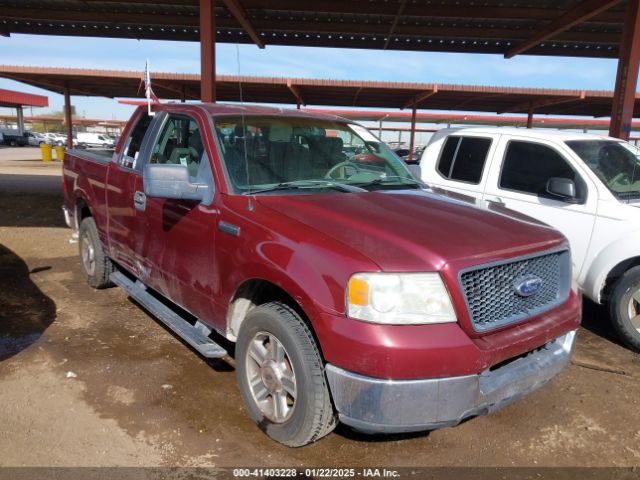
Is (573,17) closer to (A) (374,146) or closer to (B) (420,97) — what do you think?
(A) (374,146)

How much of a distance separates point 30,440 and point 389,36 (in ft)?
35.3

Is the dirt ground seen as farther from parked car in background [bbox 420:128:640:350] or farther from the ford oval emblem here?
the ford oval emblem

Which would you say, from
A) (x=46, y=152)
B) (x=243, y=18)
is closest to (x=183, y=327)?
(x=243, y=18)

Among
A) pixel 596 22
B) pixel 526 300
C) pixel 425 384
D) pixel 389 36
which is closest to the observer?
pixel 425 384

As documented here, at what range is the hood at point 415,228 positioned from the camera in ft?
8.05

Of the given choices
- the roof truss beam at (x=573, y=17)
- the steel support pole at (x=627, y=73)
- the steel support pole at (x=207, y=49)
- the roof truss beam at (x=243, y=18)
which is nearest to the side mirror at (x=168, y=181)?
the steel support pole at (x=207, y=49)

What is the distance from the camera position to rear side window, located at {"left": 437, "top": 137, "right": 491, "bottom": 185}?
576 centimetres

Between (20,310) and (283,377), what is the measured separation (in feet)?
11.8

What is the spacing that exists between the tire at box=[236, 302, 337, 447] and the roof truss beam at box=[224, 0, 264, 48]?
7797 mm

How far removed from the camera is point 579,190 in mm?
4867

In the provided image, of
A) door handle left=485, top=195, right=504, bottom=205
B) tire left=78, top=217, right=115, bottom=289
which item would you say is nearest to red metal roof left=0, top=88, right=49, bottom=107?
tire left=78, top=217, right=115, bottom=289

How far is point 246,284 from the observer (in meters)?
3.09

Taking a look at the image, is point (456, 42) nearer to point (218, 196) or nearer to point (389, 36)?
point (389, 36)

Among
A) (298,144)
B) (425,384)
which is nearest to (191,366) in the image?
(298,144)
